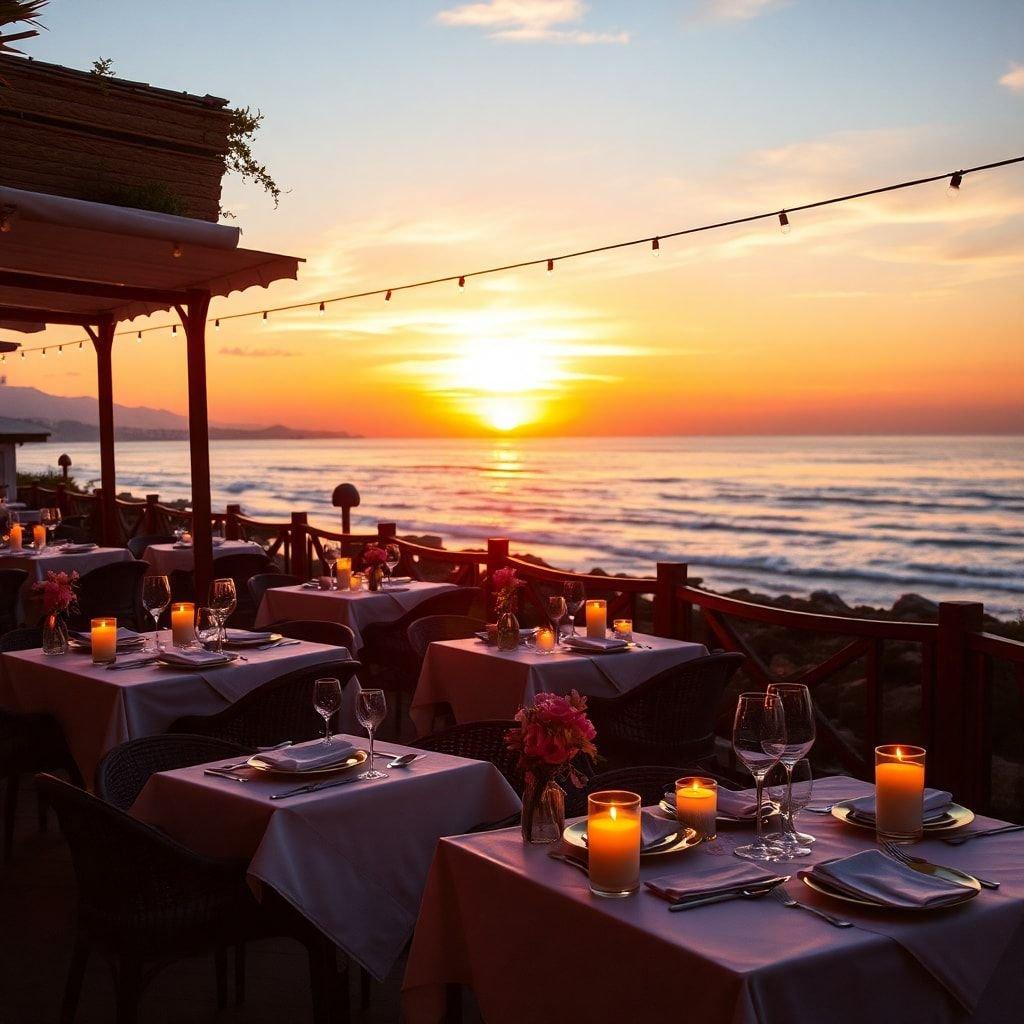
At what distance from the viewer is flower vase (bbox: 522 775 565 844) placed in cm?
240

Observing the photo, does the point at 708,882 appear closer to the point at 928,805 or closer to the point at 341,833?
the point at 928,805

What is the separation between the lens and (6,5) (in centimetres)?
509

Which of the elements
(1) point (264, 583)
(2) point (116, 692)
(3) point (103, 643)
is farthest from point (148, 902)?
(1) point (264, 583)

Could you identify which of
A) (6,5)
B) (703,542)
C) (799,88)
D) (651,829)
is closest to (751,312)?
(703,542)

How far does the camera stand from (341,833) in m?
2.88

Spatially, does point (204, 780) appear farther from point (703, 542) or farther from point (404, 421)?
point (404, 421)

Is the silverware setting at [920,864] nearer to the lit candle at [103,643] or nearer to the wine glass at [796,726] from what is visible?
the wine glass at [796,726]

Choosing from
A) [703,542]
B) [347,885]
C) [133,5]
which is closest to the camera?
[347,885]

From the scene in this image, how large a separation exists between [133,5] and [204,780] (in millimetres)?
7465

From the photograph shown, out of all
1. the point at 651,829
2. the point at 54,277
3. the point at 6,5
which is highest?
the point at 6,5

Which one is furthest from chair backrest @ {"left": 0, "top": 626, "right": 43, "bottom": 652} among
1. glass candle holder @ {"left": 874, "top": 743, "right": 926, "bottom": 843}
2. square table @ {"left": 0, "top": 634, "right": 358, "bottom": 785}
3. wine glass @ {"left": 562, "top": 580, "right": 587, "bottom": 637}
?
glass candle holder @ {"left": 874, "top": 743, "right": 926, "bottom": 843}

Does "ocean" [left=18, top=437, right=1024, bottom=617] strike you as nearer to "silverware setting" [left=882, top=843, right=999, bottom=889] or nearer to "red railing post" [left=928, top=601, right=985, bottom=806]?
"red railing post" [left=928, top=601, right=985, bottom=806]

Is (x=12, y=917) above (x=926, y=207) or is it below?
below

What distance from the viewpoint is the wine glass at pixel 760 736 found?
2289 millimetres
